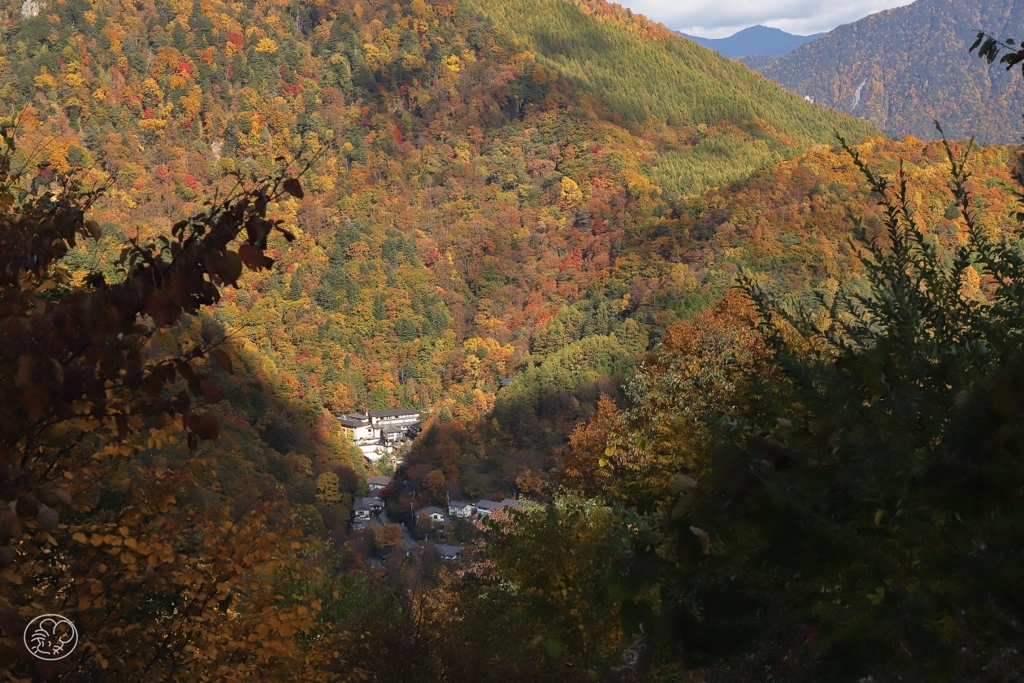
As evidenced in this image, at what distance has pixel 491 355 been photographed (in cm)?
9206

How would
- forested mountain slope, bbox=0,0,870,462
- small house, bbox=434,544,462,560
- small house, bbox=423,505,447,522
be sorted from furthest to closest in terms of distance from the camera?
1. forested mountain slope, bbox=0,0,870,462
2. small house, bbox=423,505,447,522
3. small house, bbox=434,544,462,560

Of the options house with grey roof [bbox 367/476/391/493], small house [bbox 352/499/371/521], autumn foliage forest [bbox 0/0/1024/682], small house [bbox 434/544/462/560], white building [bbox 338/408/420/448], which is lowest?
white building [bbox 338/408/420/448]

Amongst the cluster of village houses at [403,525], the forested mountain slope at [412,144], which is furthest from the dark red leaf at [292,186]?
the forested mountain slope at [412,144]

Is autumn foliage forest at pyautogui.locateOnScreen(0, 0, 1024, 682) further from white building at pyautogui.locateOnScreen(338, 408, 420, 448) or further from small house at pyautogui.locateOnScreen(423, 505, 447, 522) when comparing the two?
white building at pyautogui.locateOnScreen(338, 408, 420, 448)

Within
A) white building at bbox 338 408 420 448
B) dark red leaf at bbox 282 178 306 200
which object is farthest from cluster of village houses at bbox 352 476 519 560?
dark red leaf at bbox 282 178 306 200

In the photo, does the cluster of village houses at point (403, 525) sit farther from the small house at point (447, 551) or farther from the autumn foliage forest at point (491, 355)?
the autumn foliage forest at point (491, 355)

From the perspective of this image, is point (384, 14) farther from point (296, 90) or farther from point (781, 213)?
point (781, 213)

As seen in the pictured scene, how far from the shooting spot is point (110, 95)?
126250 millimetres

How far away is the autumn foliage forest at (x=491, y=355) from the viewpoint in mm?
1974

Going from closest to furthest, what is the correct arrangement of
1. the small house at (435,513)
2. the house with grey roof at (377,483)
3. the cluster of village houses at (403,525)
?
1. the cluster of village houses at (403,525)
2. the small house at (435,513)
3. the house with grey roof at (377,483)

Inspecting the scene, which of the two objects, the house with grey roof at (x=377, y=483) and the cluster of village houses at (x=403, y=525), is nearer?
the cluster of village houses at (x=403, y=525)

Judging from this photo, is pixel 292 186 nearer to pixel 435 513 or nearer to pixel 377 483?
pixel 435 513

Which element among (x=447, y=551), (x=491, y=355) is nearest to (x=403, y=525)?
(x=447, y=551)

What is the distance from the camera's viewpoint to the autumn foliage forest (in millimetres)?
1974
